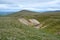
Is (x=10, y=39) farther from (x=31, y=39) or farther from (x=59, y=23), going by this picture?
(x=59, y=23)

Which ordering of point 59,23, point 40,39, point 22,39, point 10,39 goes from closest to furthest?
point 10,39 → point 22,39 → point 40,39 → point 59,23

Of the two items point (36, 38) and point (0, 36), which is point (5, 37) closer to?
point (0, 36)

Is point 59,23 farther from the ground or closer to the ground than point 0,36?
closer to the ground

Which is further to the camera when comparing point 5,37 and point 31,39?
point 31,39

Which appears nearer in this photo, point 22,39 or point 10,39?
point 10,39

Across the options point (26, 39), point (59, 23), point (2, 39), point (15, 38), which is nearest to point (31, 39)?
point (26, 39)

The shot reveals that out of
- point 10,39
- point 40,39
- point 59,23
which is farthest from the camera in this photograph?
point 59,23

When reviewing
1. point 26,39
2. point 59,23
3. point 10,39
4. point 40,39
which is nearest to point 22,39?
point 26,39

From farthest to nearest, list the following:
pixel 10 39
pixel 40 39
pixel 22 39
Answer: pixel 40 39 → pixel 22 39 → pixel 10 39

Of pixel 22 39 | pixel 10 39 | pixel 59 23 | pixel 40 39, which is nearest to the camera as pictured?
pixel 10 39
